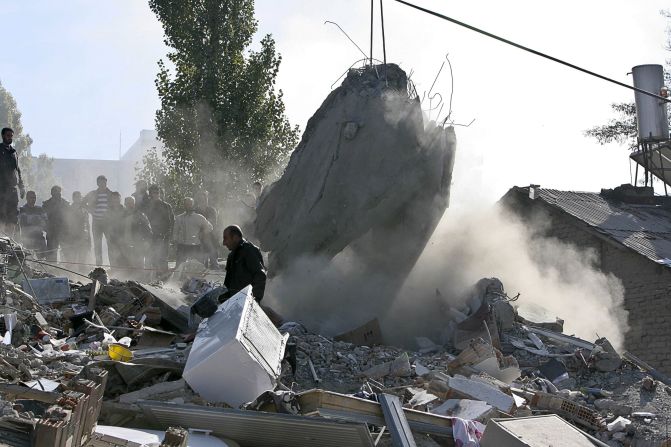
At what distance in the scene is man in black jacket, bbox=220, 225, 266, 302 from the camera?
1004cm

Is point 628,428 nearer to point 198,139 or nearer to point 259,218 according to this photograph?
point 259,218

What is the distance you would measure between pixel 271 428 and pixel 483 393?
2785 mm

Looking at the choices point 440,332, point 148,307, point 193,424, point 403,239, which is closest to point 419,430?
point 193,424

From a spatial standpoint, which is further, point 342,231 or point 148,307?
point 342,231

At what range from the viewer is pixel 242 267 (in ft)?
33.3

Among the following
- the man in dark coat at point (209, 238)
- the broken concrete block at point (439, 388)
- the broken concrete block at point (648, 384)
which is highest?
the man in dark coat at point (209, 238)

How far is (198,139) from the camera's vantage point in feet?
83.8

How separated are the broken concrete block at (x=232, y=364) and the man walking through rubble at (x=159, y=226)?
8.04 m

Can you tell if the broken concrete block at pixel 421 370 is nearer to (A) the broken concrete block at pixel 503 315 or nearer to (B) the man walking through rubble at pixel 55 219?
(A) the broken concrete block at pixel 503 315

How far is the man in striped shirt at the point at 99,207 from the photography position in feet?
50.8

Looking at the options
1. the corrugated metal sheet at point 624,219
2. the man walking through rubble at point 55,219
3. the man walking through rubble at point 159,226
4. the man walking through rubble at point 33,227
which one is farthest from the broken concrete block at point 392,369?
the corrugated metal sheet at point 624,219

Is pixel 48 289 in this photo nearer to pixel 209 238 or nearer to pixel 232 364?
pixel 209 238

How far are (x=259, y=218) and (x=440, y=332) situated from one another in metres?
3.50

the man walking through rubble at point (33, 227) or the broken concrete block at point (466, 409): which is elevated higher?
the man walking through rubble at point (33, 227)
